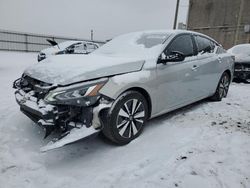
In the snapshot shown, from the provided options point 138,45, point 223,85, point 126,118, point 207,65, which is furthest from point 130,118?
point 223,85

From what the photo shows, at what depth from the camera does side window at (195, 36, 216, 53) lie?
441 centimetres

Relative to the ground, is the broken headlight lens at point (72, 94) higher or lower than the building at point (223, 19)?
lower

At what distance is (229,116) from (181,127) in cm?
→ 117

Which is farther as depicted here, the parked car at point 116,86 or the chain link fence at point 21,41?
the chain link fence at point 21,41

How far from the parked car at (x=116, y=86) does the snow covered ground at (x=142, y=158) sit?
11.1 inches

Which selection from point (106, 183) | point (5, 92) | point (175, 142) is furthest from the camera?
point (5, 92)

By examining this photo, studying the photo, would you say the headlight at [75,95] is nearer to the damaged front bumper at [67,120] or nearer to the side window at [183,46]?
the damaged front bumper at [67,120]

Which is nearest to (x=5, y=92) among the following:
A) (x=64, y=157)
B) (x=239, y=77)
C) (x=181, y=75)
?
(x=64, y=157)

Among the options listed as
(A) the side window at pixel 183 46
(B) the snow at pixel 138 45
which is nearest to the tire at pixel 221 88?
(A) the side window at pixel 183 46

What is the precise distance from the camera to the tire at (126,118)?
280 cm

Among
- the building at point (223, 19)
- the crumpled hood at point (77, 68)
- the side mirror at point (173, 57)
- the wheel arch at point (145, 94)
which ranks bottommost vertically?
the wheel arch at point (145, 94)

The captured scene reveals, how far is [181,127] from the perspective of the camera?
372cm

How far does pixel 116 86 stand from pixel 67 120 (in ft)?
2.25

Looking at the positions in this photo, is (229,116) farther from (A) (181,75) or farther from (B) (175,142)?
(B) (175,142)
